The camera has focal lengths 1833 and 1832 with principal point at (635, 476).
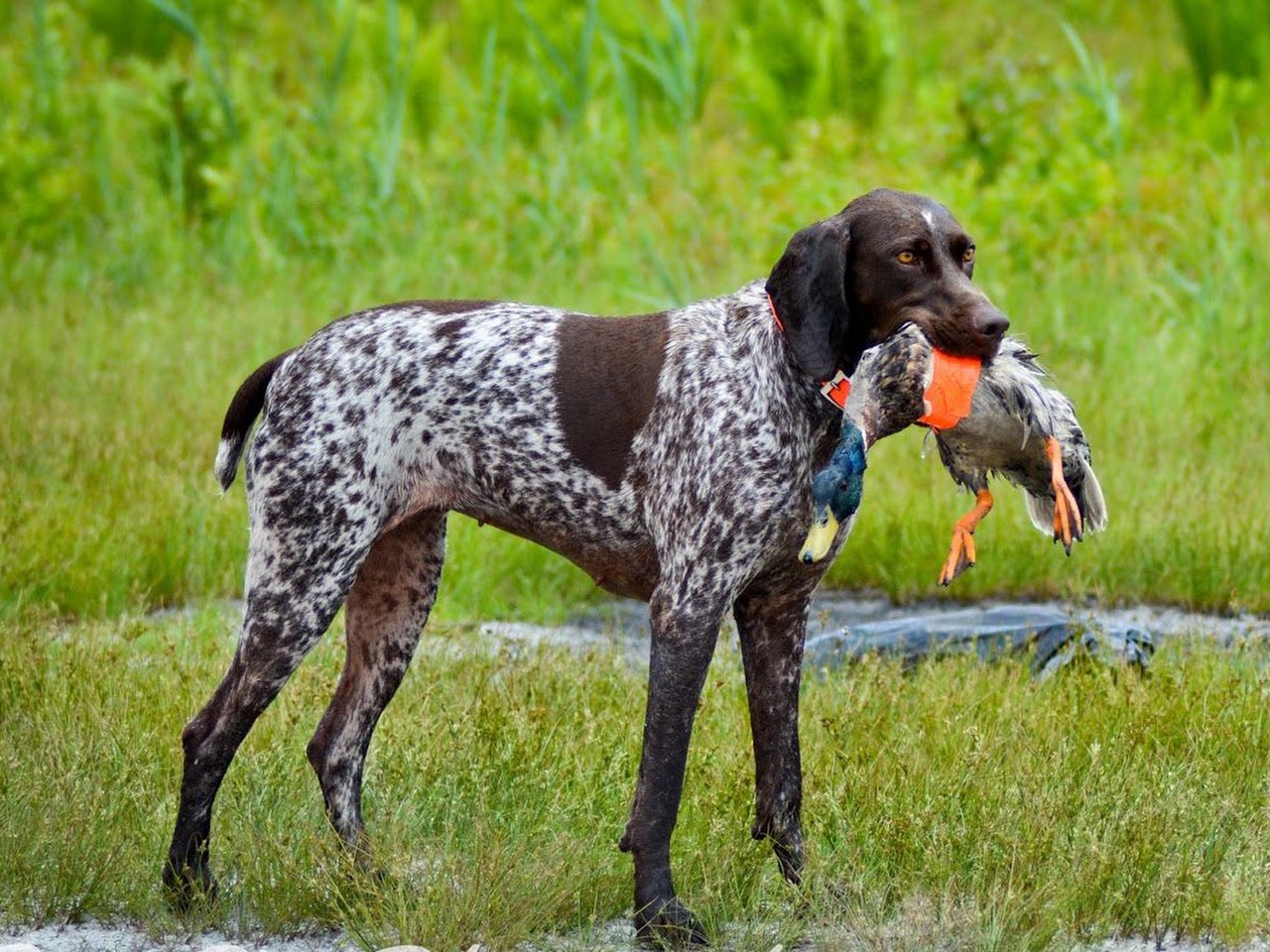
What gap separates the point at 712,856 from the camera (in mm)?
4555

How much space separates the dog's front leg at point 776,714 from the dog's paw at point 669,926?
41 cm

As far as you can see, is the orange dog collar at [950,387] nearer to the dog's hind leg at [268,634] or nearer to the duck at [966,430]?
the duck at [966,430]

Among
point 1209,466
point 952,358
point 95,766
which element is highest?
point 952,358

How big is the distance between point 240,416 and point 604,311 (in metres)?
4.87

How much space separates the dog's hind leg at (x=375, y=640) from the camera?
16.0 feet

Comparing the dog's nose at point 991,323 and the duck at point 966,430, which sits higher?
the dog's nose at point 991,323

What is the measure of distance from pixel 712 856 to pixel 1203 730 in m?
1.55

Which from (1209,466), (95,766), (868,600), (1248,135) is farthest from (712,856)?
(1248,135)

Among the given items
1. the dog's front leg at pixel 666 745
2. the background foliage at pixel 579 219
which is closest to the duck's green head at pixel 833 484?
the dog's front leg at pixel 666 745

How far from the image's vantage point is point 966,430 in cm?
437

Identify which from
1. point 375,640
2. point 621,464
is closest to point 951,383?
point 621,464

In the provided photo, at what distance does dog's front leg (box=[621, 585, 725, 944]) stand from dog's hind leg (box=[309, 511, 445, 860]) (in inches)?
33.0

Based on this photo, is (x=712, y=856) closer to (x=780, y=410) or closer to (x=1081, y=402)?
(x=780, y=410)

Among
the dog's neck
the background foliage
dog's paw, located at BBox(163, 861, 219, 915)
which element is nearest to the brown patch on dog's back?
the dog's neck
